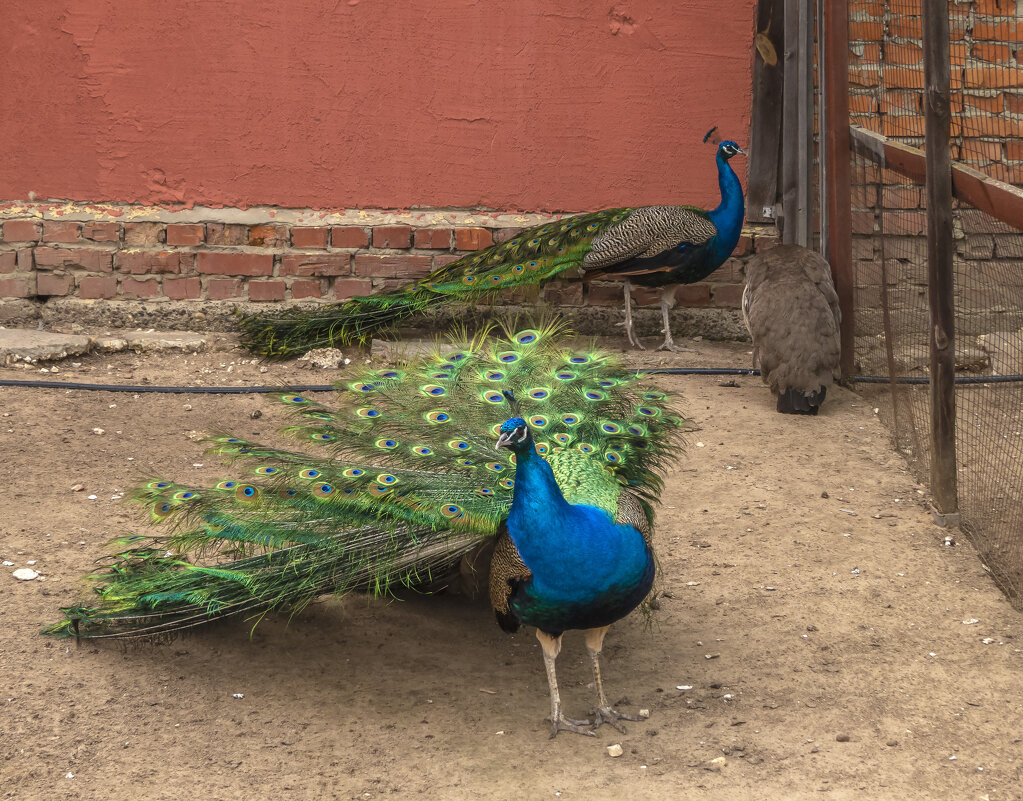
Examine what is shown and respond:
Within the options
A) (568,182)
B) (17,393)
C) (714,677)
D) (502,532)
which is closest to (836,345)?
(568,182)

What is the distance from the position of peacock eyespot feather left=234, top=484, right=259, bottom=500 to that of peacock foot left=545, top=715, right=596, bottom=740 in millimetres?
1108

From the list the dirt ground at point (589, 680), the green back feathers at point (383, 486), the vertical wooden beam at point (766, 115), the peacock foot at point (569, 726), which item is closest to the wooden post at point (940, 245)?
the dirt ground at point (589, 680)

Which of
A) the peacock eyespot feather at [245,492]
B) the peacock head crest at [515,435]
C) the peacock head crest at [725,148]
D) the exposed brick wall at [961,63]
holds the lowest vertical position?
the peacock eyespot feather at [245,492]

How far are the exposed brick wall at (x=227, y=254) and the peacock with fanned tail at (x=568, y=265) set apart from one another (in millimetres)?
192

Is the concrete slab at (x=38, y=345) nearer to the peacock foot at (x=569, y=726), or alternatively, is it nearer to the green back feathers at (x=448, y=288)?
the green back feathers at (x=448, y=288)

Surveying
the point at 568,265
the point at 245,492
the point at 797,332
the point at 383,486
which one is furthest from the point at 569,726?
the point at 568,265

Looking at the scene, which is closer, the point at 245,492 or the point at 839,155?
the point at 245,492

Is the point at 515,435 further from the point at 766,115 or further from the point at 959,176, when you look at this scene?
the point at 766,115

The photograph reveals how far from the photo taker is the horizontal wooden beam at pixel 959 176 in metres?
3.75

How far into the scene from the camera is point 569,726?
3.22 metres

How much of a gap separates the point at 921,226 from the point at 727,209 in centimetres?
105

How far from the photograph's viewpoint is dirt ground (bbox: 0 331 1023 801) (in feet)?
9.82

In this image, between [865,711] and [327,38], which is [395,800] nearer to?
[865,711]

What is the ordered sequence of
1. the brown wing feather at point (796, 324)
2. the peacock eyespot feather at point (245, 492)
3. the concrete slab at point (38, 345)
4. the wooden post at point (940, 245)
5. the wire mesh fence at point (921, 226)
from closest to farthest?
1. the peacock eyespot feather at point (245, 492)
2. the wooden post at point (940, 245)
3. the wire mesh fence at point (921, 226)
4. the brown wing feather at point (796, 324)
5. the concrete slab at point (38, 345)
